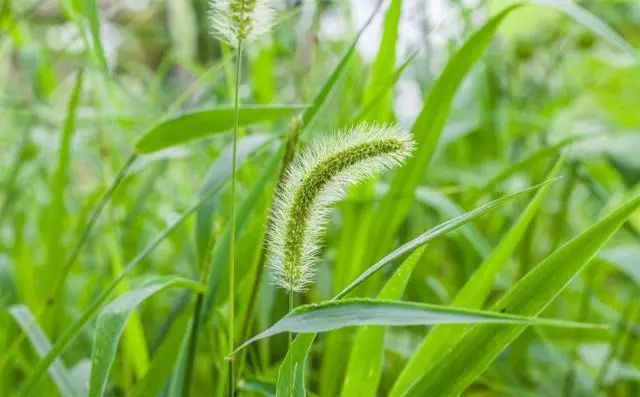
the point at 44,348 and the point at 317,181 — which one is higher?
the point at 317,181

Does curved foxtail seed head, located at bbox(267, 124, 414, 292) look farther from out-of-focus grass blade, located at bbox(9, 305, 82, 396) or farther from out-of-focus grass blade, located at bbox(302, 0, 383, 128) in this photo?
out-of-focus grass blade, located at bbox(9, 305, 82, 396)

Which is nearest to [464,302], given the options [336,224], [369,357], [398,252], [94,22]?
[369,357]

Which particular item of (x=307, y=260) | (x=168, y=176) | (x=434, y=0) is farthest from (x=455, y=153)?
(x=307, y=260)

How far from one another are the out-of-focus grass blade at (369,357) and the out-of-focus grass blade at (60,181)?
343 millimetres

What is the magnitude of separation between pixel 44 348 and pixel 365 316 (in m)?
0.34

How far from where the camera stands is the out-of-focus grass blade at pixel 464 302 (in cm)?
61

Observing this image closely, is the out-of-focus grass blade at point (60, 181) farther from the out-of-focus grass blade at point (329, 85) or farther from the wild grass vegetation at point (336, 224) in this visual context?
the out-of-focus grass blade at point (329, 85)

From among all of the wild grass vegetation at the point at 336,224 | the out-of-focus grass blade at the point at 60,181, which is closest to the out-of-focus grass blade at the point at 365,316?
the wild grass vegetation at the point at 336,224

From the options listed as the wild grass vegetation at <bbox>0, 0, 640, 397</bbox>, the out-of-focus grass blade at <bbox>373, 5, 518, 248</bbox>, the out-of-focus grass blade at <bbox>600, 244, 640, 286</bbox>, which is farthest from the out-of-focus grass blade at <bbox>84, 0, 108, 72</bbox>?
the out-of-focus grass blade at <bbox>600, 244, 640, 286</bbox>

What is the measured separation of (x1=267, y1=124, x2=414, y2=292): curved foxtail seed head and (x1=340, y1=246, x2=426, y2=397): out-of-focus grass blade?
0.11 metres

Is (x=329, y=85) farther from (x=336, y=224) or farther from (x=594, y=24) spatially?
(x=336, y=224)

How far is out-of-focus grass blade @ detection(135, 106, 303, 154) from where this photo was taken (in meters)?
0.63

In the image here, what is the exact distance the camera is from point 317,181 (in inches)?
17.3

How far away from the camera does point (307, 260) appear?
0.46 metres
